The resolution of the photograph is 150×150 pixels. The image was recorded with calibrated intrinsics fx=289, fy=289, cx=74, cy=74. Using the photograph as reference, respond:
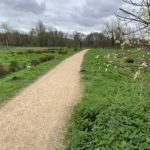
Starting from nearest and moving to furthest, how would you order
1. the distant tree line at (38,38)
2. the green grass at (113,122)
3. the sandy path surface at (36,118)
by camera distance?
the green grass at (113,122) → the sandy path surface at (36,118) → the distant tree line at (38,38)

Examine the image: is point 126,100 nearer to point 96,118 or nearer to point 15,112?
point 96,118

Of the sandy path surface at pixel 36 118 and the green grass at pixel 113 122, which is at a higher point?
the green grass at pixel 113 122

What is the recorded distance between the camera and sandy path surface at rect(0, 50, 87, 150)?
642cm

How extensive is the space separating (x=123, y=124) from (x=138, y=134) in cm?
66

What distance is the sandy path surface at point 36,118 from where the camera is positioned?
6.42m

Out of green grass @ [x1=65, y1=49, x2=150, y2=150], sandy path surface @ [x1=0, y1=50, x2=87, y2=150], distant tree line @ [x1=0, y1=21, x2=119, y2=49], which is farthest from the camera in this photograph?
distant tree line @ [x1=0, y1=21, x2=119, y2=49]

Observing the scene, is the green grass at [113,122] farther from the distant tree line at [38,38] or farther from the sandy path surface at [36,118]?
the distant tree line at [38,38]

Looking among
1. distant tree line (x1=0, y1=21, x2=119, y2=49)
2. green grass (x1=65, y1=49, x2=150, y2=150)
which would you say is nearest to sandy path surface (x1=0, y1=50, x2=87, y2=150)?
green grass (x1=65, y1=49, x2=150, y2=150)

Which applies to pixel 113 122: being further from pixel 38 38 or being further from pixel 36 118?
pixel 38 38

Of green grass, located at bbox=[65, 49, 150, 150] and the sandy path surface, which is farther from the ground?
green grass, located at bbox=[65, 49, 150, 150]

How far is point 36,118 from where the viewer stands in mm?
8242

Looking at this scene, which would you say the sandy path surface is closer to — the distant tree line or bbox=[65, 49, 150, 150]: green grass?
bbox=[65, 49, 150, 150]: green grass

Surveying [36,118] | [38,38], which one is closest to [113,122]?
[36,118]

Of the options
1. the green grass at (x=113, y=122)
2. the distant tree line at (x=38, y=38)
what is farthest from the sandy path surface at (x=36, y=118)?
the distant tree line at (x=38, y=38)
